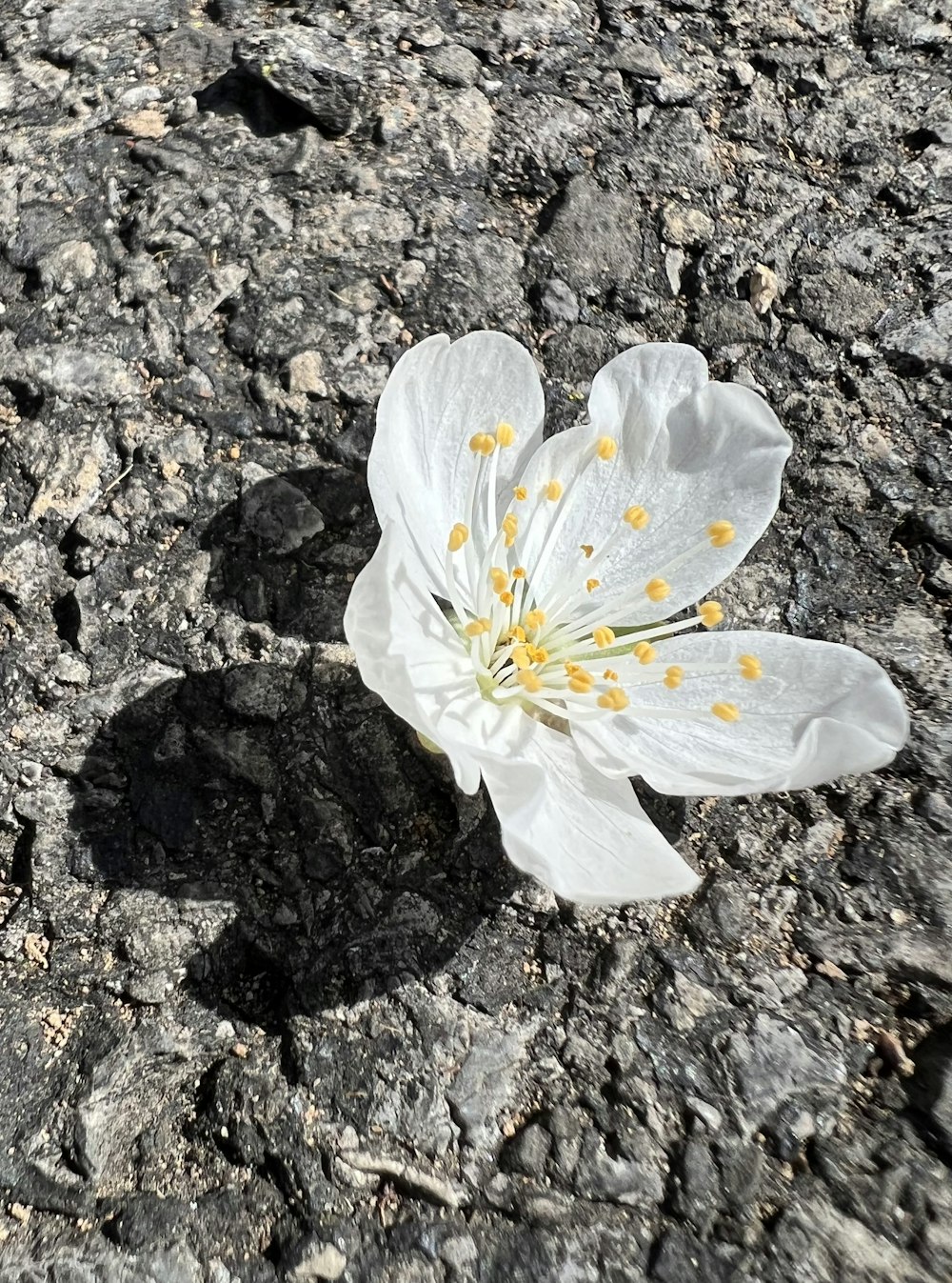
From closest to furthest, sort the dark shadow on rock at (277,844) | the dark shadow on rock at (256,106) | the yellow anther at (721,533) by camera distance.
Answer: the dark shadow on rock at (277,844)
the yellow anther at (721,533)
the dark shadow on rock at (256,106)

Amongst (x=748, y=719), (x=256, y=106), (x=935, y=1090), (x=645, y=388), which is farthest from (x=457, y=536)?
(x=256, y=106)

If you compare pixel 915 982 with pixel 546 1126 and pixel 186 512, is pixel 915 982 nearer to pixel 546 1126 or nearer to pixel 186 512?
pixel 546 1126

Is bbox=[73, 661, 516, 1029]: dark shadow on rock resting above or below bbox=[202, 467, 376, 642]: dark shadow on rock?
below

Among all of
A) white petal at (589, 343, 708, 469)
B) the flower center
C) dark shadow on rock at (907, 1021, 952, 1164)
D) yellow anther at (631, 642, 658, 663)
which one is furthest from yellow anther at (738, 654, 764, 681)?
dark shadow on rock at (907, 1021, 952, 1164)

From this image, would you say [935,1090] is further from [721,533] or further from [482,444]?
[482,444]

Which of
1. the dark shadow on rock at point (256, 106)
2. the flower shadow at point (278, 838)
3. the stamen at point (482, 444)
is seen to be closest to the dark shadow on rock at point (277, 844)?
the flower shadow at point (278, 838)

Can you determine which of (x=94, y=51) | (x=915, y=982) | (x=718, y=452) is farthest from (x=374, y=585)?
(x=94, y=51)

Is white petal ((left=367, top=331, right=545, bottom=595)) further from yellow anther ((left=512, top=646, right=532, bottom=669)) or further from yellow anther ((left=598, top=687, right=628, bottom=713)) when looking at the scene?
yellow anther ((left=598, top=687, right=628, bottom=713))

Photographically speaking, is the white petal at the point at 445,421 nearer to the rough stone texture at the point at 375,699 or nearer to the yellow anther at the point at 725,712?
the rough stone texture at the point at 375,699
